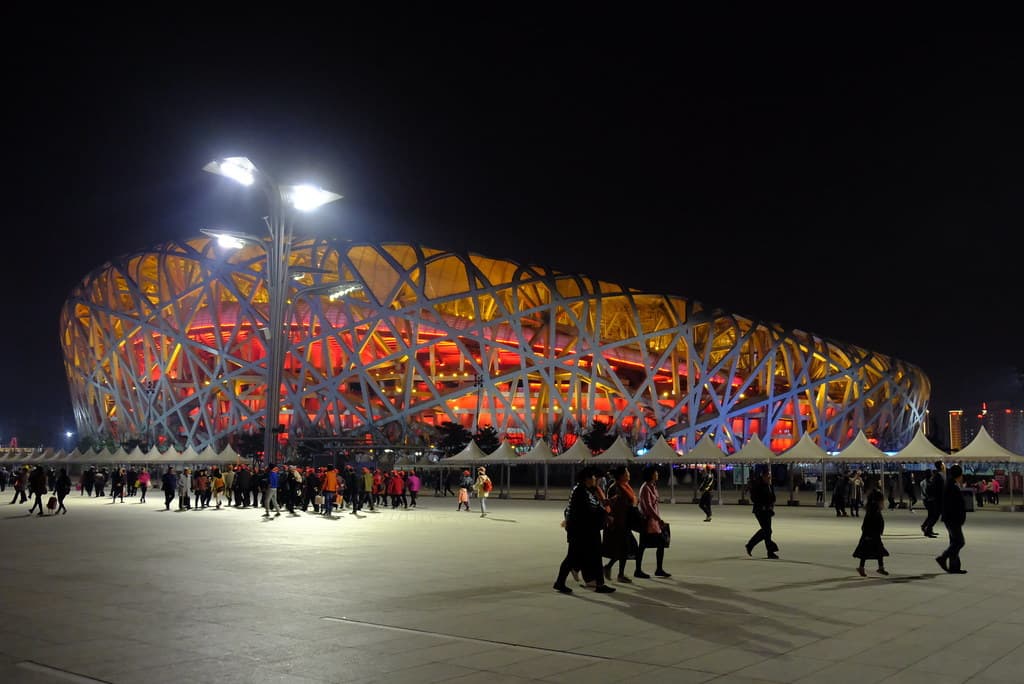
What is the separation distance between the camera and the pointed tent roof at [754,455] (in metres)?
35.0

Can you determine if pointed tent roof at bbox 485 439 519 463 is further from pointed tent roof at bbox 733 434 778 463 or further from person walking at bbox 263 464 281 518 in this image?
person walking at bbox 263 464 281 518

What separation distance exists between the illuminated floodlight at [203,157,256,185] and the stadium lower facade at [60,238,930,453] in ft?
118

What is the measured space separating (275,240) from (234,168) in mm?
3179


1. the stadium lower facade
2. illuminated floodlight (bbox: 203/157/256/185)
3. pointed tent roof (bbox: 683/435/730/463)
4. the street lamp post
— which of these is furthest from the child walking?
the stadium lower facade

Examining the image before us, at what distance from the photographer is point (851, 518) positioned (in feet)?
88.0

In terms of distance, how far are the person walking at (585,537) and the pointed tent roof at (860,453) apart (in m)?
24.6

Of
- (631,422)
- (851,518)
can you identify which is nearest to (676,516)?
(851,518)

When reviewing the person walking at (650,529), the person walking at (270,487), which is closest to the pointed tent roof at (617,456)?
the person walking at (270,487)

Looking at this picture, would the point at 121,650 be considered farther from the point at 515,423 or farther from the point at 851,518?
the point at 515,423

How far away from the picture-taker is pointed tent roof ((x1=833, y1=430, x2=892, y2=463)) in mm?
32812

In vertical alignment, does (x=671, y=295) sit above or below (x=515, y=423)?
above

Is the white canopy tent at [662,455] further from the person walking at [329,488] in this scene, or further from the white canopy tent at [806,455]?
the person walking at [329,488]

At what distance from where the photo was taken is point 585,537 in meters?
10.6

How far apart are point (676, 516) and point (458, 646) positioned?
816 inches
